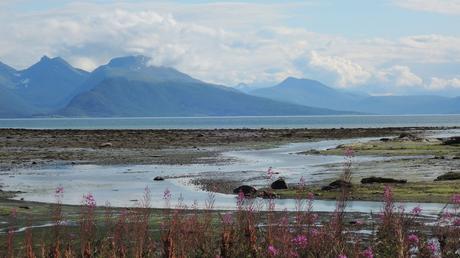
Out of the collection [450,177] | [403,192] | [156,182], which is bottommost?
[156,182]

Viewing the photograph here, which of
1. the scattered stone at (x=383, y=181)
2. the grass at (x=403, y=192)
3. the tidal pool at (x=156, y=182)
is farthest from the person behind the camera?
the scattered stone at (x=383, y=181)

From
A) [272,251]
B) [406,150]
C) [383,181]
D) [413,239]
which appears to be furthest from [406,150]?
[272,251]

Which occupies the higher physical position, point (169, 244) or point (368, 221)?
point (169, 244)


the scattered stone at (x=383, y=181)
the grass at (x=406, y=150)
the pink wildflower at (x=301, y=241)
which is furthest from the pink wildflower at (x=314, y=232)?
the grass at (x=406, y=150)

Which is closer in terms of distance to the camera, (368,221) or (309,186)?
(368,221)

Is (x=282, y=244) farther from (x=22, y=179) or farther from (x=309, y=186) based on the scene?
(x=22, y=179)

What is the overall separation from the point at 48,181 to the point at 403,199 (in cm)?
1942

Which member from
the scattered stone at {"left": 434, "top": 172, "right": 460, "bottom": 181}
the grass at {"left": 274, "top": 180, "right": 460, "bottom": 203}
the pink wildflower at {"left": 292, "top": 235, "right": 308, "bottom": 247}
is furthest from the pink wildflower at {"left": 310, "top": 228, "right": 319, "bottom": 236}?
the scattered stone at {"left": 434, "top": 172, "right": 460, "bottom": 181}

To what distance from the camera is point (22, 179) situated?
123ft

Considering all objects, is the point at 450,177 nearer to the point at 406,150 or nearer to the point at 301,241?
the point at 301,241

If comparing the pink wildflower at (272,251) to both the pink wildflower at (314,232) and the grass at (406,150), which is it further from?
the grass at (406,150)

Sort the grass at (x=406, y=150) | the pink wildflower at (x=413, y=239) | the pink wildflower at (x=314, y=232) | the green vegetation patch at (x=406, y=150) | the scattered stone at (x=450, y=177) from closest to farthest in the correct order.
Result: the pink wildflower at (x=413, y=239) → the pink wildflower at (x=314, y=232) → the scattered stone at (x=450, y=177) → the grass at (x=406, y=150) → the green vegetation patch at (x=406, y=150)

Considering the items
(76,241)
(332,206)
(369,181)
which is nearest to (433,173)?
(369,181)

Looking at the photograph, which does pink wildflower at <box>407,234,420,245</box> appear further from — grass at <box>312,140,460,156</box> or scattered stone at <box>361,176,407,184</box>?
grass at <box>312,140,460,156</box>
